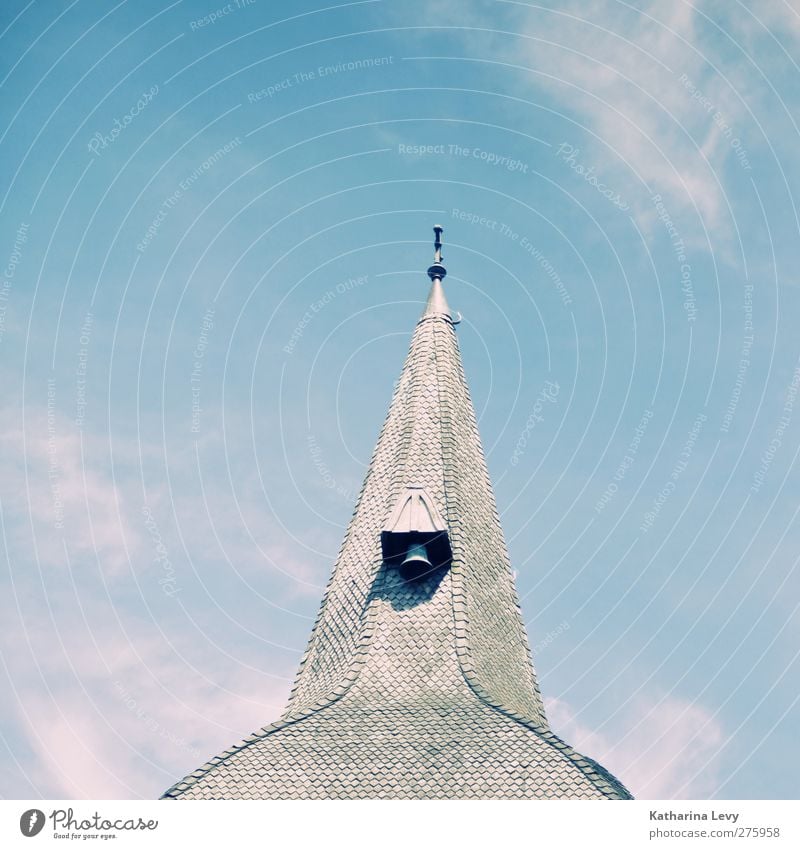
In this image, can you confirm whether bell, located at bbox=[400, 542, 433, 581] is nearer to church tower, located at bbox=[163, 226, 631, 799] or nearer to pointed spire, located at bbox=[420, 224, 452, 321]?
church tower, located at bbox=[163, 226, 631, 799]

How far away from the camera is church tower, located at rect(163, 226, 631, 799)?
85.4ft

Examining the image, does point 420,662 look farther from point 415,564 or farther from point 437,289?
point 437,289

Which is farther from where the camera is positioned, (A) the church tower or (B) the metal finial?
(B) the metal finial

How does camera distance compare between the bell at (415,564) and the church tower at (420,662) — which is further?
the bell at (415,564)

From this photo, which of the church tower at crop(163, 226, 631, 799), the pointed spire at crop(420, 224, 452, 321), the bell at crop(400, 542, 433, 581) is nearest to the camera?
the church tower at crop(163, 226, 631, 799)

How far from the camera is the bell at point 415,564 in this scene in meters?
30.2

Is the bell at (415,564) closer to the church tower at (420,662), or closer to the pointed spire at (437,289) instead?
the church tower at (420,662)

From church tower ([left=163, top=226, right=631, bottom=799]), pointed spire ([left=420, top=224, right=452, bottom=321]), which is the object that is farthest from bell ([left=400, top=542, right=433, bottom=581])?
pointed spire ([left=420, top=224, right=452, bottom=321])

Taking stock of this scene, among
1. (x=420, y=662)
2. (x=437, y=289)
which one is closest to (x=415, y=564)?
(x=420, y=662)

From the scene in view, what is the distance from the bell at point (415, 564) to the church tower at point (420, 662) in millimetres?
24

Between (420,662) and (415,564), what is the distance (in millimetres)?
2343

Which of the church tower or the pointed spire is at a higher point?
the pointed spire


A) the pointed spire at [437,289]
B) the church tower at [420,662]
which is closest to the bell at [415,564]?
the church tower at [420,662]

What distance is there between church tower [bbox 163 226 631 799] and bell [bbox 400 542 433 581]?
2 cm
